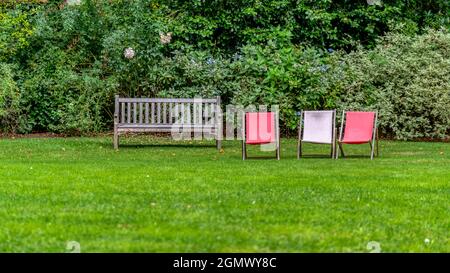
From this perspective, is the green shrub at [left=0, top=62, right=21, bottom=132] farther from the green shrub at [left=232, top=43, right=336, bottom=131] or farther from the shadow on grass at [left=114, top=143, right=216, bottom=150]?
the green shrub at [left=232, top=43, right=336, bottom=131]

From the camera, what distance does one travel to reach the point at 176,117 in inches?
593

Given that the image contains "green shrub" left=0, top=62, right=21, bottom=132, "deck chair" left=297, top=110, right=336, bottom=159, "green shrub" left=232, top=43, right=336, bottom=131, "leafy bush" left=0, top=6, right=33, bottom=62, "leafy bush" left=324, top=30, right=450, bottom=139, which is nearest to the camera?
"deck chair" left=297, top=110, right=336, bottom=159

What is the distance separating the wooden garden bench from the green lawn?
2.11 m

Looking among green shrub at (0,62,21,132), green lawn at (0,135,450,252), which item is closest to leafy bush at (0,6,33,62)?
green shrub at (0,62,21,132)

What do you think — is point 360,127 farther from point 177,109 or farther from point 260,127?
point 177,109

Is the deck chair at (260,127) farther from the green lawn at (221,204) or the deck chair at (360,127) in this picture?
the deck chair at (360,127)

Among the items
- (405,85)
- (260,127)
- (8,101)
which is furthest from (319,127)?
(8,101)

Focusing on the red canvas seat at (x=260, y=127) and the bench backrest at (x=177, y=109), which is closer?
the red canvas seat at (x=260, y=127)

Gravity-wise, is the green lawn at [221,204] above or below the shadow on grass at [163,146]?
above

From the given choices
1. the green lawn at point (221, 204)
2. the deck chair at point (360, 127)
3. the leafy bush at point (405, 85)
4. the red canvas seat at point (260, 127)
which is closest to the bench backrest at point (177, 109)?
the red canvas seat at point (260, 127)

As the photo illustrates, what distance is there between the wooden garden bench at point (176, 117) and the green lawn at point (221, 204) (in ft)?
6.92

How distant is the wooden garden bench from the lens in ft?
47.1

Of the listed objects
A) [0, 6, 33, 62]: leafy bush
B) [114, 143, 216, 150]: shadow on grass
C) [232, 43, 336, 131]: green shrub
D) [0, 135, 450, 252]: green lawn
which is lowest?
[114, 143, 216, 150]: shadow on grass

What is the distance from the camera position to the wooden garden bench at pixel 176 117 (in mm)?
14344
